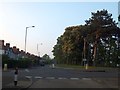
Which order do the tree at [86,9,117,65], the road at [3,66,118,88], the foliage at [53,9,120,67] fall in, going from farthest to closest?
the foliage at [53,9,120,67] < the tree at [86,9,117,65] < the road at [3,66,118,88]

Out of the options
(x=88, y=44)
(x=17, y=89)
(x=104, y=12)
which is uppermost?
(x=104, y=12)

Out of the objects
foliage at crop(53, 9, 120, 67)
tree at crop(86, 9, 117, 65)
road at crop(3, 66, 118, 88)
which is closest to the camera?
road at crop(3, 66, 118, 88)

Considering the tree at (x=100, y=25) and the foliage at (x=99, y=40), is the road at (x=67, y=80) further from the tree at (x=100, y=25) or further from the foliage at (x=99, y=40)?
the tree at (x=100, y=25)

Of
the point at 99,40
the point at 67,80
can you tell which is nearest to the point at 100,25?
the point at 99,40

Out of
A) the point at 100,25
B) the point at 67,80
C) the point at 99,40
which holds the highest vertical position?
the point at 100,25

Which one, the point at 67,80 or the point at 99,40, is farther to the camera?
the point at 99,40

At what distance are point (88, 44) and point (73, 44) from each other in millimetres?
4852

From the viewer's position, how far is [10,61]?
7444 cm

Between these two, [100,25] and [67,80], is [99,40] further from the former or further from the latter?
[67,80]

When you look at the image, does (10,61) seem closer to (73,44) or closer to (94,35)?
(94,35)

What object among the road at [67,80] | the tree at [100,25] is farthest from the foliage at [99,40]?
the road at [67,80]

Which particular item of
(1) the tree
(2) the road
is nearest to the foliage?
(1) the tree

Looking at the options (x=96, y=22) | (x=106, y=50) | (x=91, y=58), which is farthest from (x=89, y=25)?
(x=91, y=58)

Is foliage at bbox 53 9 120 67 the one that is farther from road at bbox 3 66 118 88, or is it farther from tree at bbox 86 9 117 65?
road at bbox 3 66 118 88
